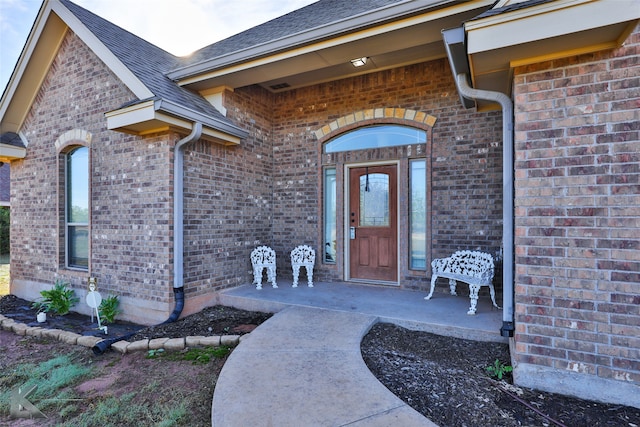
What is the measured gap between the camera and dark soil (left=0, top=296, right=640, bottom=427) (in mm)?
2180

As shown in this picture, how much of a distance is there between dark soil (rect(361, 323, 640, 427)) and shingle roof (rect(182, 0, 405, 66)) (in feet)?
11.6

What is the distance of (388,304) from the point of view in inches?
167

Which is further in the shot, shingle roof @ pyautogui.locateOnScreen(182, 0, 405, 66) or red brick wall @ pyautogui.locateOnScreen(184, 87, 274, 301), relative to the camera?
red brick wall @ pyautogui.locateOnScreen(184, 87, 274, 301)

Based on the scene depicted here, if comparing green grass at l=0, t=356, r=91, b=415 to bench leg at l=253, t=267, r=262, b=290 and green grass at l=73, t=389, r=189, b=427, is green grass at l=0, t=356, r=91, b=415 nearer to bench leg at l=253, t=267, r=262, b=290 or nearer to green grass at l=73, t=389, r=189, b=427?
green grass at l=73, t=389, r=189, b=427

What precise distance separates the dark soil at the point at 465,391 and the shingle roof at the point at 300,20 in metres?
3.53

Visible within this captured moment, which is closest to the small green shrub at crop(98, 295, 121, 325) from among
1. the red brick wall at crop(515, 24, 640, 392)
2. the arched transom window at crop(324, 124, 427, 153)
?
the arched transom window at crop(324, 124, 427, 153)

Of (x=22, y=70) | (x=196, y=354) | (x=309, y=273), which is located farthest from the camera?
(x=22, y=70)

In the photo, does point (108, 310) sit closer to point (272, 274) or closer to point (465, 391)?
point (272, 274)

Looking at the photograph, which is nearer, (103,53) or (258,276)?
(103,53)

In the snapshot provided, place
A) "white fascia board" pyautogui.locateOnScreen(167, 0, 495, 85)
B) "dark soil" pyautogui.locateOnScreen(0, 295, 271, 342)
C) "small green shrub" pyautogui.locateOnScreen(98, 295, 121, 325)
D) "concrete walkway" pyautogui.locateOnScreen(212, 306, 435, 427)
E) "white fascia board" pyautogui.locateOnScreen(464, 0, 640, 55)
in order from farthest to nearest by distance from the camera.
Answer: "small green shrub" pyautogui.locateOnScreen(98, 295, 121, 325) < "dark soil" pyautogui.locateOnScreen(0, 295, 271, 342) < "white fascia board" pyautogui.locateOnScreen(167, 0, 495, 85) < "white fascia board" pyautogui.locateOnScreen(464, 0, 640, 55) < "concrete walkway" pyautogui.locateOnScreen(212, 306, 435, 427)

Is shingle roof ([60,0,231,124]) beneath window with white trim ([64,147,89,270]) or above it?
above

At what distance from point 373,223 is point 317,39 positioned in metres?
2.89

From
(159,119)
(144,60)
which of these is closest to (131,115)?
(159,119)

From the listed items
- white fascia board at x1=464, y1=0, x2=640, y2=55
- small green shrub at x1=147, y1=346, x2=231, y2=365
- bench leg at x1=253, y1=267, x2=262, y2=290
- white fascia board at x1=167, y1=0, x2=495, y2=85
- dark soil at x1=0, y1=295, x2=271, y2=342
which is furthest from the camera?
bench leg at x1=253, y1=267, x2=262, y2=290
